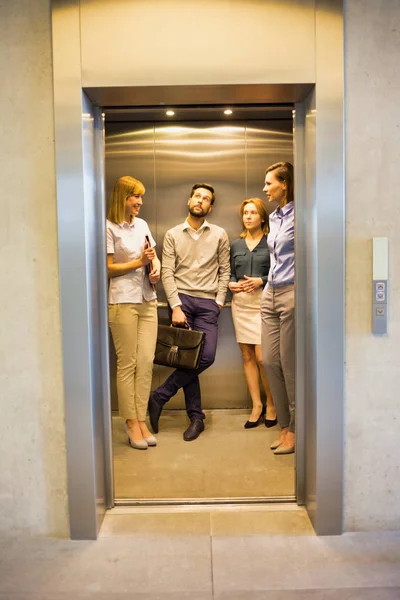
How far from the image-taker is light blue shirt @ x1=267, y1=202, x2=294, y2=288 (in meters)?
3.39

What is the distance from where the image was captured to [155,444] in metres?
3.89

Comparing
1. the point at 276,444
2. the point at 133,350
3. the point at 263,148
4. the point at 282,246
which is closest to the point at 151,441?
the point at 133,350

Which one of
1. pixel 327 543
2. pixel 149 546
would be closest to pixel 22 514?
pixel 149 546

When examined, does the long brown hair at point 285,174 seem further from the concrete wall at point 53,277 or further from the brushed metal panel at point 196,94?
the concrete wall at point 53,277

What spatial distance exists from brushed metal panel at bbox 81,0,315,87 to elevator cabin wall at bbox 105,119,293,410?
2.03 metres

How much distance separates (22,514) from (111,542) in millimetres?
466

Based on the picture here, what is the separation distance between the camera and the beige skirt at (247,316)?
4254mm

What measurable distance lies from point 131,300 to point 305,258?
1438 millimetres

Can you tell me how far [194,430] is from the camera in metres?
4.04

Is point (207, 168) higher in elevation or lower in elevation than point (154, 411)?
higher

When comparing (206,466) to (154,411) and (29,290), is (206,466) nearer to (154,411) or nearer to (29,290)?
(154,411)

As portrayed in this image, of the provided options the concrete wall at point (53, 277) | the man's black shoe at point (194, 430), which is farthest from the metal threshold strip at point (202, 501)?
the man's black shoe at point (194, 430)

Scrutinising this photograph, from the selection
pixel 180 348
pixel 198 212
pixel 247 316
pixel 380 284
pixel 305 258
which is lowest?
pixel 180 348

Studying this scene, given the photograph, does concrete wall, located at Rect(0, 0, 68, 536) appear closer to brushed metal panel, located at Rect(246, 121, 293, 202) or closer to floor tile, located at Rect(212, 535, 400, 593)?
floor tile, located at Rect(212, 535, 400, 593)
